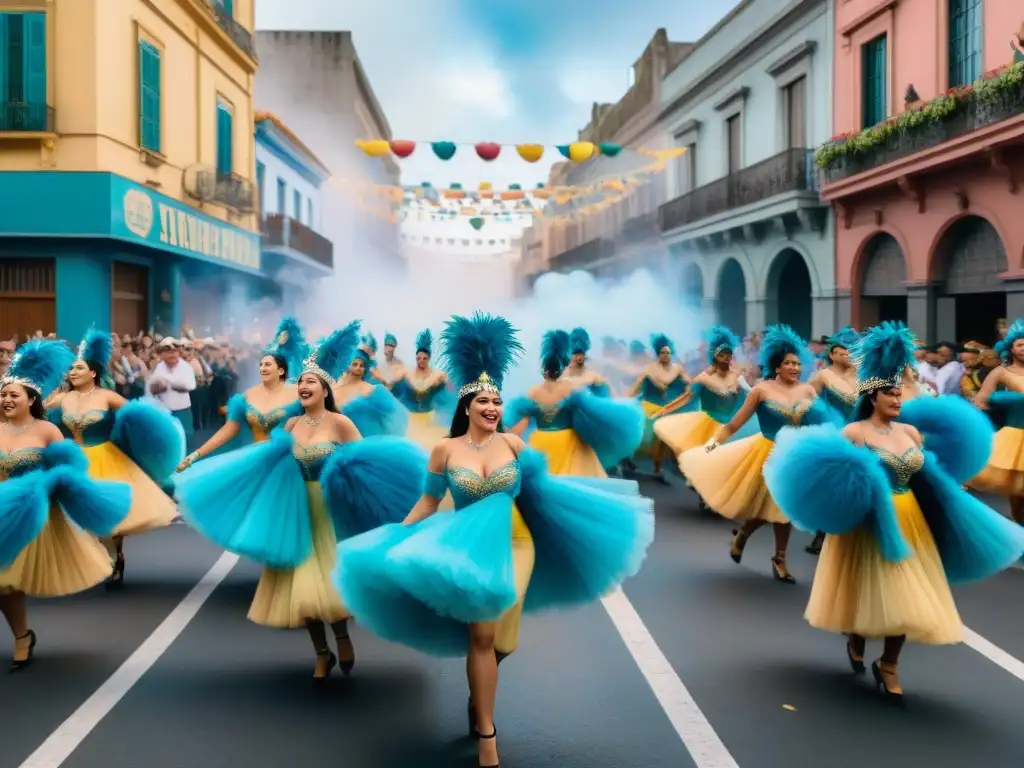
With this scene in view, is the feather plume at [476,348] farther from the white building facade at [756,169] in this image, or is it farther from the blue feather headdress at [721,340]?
the white building facade at [756,169]

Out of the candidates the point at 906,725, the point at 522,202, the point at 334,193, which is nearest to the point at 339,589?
the point at 906,725

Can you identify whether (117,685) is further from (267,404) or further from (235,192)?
(235,192)

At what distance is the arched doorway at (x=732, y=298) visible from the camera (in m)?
32.8

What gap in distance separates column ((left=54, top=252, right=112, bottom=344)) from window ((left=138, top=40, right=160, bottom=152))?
2.86 m

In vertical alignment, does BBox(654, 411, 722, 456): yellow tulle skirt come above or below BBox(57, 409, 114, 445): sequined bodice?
below

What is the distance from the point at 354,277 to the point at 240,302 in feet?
82.9

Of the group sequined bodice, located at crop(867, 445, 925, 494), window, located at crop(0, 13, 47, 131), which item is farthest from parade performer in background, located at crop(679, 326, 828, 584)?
window, located at crop(0, 13, 47, 131)

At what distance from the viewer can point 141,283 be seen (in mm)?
23016

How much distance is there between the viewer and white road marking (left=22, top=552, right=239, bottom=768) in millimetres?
→ 5078

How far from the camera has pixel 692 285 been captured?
35750 mm

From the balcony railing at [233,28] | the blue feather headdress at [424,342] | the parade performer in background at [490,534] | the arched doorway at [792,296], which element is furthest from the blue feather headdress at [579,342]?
the balcony railing at [233,28]

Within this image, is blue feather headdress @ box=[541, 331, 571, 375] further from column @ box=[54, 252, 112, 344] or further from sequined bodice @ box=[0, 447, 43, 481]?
column @ box=[54, 252, 112, 344]

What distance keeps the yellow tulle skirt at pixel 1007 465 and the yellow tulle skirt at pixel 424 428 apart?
20.6 feet

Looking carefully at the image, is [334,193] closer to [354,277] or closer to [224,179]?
[354,277]
